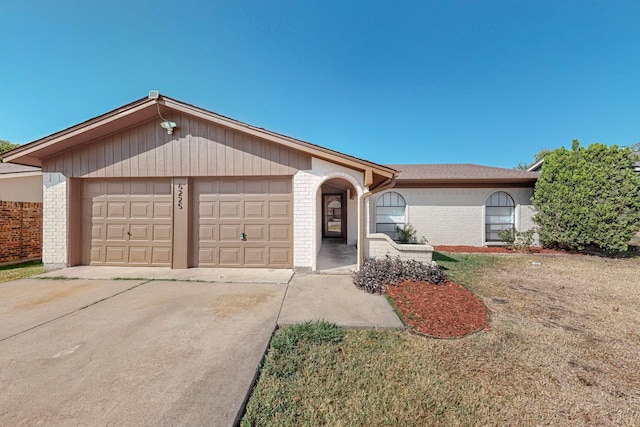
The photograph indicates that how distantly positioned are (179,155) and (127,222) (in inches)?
97.0

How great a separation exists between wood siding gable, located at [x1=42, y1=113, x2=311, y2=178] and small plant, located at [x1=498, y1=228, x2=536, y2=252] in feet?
30.1

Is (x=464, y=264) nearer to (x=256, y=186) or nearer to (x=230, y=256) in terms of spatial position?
(x=256, y=186)

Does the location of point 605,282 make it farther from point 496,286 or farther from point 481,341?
point 481,341

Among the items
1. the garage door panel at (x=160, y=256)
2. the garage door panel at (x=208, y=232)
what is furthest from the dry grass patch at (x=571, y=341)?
the garage door panel at (x=160, y=256)

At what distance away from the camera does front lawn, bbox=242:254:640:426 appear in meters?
1.94

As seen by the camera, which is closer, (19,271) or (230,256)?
(19,271)

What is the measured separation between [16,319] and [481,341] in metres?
6.70

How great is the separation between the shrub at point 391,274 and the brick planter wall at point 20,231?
9.96 m

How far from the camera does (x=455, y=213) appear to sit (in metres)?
10.3

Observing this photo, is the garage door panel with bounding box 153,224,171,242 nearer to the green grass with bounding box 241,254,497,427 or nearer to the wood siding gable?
the wood siding gable

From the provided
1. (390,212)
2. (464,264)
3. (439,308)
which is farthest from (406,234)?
(439,308)

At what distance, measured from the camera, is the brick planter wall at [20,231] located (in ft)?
21.4

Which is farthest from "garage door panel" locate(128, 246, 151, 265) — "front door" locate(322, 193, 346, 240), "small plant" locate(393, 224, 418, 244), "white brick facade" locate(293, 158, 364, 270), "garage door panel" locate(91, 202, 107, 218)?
"small plant" locate(393, 224, 418, 244)

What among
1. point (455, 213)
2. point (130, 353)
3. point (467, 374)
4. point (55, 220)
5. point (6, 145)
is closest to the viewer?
point (467, 374)
